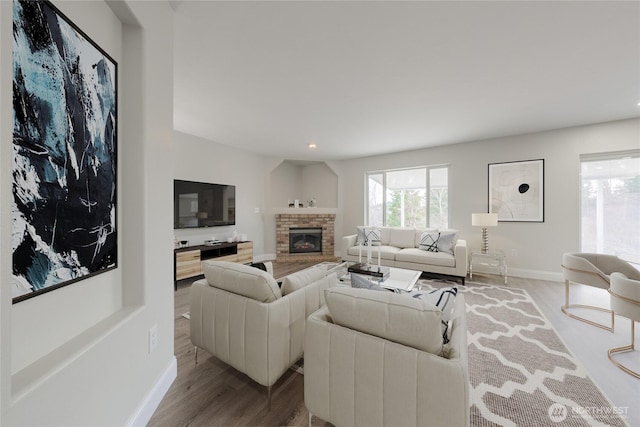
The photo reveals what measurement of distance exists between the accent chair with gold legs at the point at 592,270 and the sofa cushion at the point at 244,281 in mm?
3262

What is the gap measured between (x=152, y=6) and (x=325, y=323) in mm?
2102

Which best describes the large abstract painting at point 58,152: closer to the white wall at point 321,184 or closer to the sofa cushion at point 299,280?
the sofa cushion at point 299,280

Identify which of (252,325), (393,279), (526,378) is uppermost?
(252,325)

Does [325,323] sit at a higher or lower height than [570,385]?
higher

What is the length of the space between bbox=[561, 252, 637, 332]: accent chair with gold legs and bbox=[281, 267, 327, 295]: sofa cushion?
2895 mm

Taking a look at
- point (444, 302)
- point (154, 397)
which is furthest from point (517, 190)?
point (154, 397)

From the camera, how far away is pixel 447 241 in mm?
4148

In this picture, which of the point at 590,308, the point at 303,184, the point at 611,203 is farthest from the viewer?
the point at 303,184

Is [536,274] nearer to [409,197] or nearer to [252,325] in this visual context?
[409,197]

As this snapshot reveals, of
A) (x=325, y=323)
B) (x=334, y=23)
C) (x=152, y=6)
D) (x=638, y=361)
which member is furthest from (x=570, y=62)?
(x=152, y=6)

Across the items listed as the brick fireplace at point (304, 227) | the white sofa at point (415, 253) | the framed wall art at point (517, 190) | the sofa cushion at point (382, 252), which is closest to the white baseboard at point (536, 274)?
the framed wall art at point (517, 190)

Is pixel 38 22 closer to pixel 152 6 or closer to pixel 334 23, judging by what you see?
pixel 152 6

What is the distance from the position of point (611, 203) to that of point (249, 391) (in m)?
5.46

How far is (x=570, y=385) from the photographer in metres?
1.62
